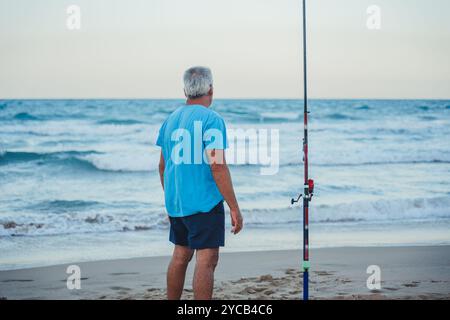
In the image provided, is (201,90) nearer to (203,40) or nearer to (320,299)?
(320,299)

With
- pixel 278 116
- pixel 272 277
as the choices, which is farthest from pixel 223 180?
pixel 278 116

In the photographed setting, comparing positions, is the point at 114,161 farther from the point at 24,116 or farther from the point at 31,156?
the point at 24,116

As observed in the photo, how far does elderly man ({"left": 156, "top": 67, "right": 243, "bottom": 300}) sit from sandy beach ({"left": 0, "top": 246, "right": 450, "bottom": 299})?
4.28 feet

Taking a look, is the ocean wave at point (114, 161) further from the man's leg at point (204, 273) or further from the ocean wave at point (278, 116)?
the man's leg at point (204, 273)

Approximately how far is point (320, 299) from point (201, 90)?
178cm

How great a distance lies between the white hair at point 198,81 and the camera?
351cm

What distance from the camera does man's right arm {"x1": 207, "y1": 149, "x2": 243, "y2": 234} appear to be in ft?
11.2

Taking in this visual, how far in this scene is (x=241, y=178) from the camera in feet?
39.8

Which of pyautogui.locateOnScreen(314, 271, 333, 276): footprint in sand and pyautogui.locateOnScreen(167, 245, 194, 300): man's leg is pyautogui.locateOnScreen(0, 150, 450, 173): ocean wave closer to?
pyautogui.locateOnScreen(314, 271, 333, 276): footprint in sand

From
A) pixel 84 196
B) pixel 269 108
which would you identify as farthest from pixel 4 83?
pixel 269 108

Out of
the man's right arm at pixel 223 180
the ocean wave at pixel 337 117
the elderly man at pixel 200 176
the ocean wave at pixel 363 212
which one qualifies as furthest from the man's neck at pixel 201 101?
the ocean wave at pixel 337 117

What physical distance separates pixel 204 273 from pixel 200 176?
45 centimetres

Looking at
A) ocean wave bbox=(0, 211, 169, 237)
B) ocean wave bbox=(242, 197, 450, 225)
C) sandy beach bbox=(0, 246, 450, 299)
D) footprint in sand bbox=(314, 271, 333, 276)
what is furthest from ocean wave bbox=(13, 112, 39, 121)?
footprint in sand bbox=(314, 271, 333, 276)

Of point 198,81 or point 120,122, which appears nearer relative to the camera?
point 198,81
